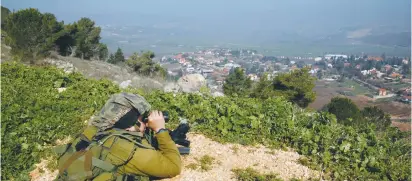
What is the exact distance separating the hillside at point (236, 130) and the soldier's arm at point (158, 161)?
2.90 metres

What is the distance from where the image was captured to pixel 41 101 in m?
7.47

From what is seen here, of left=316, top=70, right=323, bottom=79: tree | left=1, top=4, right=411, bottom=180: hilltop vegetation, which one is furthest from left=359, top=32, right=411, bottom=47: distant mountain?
left=1, top=4, right=411, bottom=180: hilltop vegetation

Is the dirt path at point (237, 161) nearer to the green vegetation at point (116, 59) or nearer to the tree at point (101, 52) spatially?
the tree at point (101, 52)

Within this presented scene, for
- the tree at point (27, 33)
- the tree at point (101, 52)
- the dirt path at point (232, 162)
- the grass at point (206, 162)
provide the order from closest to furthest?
1. the dirt path at point (232, 162)
2. the grass at point (206, 162)
3. the tree at point (27, 33)
4. the tree at point (101, 52)

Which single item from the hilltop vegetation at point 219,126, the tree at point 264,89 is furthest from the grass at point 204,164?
the tree at point 264,89

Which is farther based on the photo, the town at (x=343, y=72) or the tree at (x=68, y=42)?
the town at (x=343, y=72)

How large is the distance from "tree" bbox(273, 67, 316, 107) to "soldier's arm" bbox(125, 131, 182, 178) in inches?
886

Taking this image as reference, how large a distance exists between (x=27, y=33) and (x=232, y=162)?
17460 millimetres

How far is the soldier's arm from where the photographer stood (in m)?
2.55

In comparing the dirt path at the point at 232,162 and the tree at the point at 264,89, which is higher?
the dirt path at the point at 232,162

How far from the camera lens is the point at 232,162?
5.79m

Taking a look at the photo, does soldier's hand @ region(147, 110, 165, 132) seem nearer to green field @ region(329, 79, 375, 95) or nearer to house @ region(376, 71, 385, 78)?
green field @ region(329, 79, 375, 95)

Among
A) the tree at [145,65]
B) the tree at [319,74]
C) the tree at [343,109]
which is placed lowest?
the tree at [319,74]

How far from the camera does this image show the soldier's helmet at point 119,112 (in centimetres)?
265
